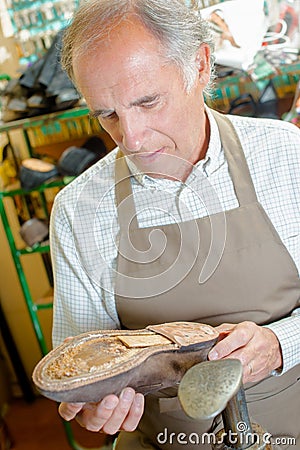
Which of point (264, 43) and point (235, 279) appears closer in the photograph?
point (235, 279)

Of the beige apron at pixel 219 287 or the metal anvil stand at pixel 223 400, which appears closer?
the metal anvil stand at pixel 223 400

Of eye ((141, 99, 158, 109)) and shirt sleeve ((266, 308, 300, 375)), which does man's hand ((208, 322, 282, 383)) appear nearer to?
shirt sleeve ((266, 308, 300, 375))

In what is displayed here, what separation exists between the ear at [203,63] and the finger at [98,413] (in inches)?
21.6

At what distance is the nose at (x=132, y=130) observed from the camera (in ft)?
2.67

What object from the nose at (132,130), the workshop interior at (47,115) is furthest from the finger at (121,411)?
the workshop interior at (47,115)

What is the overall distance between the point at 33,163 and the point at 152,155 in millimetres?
980

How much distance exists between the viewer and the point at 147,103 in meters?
0.82

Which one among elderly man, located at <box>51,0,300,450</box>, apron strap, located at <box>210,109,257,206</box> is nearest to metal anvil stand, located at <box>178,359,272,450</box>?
elderly man, located at <box>51,0,300,450</box>

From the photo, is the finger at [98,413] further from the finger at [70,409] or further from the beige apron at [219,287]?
the beige apron at [219,287]

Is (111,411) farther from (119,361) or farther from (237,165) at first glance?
(237,165)

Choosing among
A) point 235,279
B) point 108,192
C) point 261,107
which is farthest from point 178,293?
point 261,107

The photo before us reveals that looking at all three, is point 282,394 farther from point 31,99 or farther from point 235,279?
point 31,99

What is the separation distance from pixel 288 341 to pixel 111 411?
322 mm

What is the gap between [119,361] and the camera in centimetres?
60
